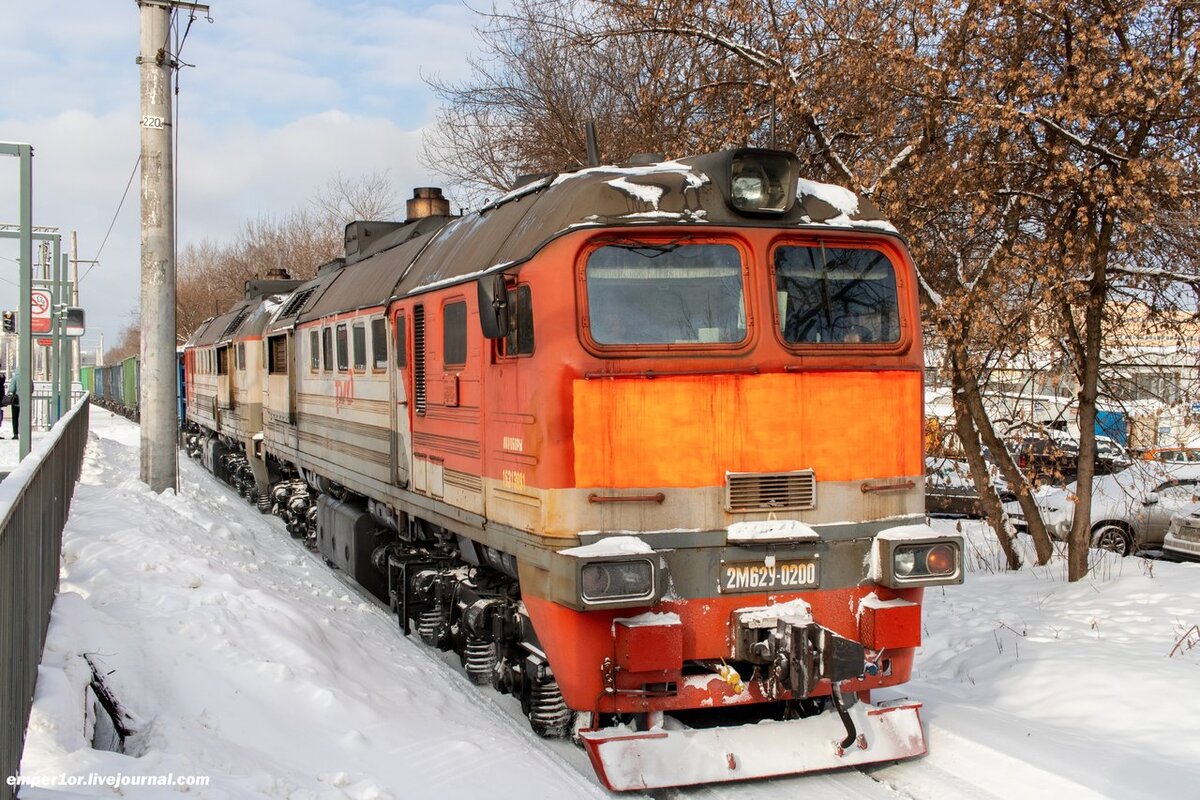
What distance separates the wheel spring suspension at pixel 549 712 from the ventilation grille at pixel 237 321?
12.9m

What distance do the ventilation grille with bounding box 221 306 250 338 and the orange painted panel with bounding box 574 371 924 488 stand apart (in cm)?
1358

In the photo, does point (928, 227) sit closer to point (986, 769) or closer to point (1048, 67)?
point (1048, 67)

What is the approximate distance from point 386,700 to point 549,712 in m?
1.02

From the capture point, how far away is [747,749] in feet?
18.7

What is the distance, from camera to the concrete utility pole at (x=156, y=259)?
12.7 metres

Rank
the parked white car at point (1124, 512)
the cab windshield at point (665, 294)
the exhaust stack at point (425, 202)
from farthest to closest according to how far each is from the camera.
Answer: the parked white car at point (1124, 512)
the exhaust stack at point (425, 202)
the cab windshield at point (665, 294)

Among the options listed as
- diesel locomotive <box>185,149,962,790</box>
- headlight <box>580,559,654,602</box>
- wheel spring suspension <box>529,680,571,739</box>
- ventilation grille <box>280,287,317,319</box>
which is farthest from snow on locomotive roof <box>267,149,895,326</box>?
ventilation grille <box>280,287,317,319</box>

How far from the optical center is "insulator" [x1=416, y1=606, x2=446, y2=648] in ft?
28.6

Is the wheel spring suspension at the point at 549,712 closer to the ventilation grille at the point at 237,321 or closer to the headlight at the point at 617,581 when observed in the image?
the headlight at the point at 617,581

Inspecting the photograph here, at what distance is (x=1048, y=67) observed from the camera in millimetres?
10625

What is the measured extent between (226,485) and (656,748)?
17091 millimetres

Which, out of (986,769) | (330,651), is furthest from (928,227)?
(330,651)

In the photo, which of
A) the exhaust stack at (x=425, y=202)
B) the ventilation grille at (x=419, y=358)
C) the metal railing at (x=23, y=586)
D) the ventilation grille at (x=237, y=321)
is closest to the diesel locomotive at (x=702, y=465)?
the ventilation grille at (x=419, y=358)

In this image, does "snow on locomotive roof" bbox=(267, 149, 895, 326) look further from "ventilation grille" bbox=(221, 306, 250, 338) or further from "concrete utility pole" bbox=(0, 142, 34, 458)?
"ventilation grille" bbox=(221, 306, 250, 338)
